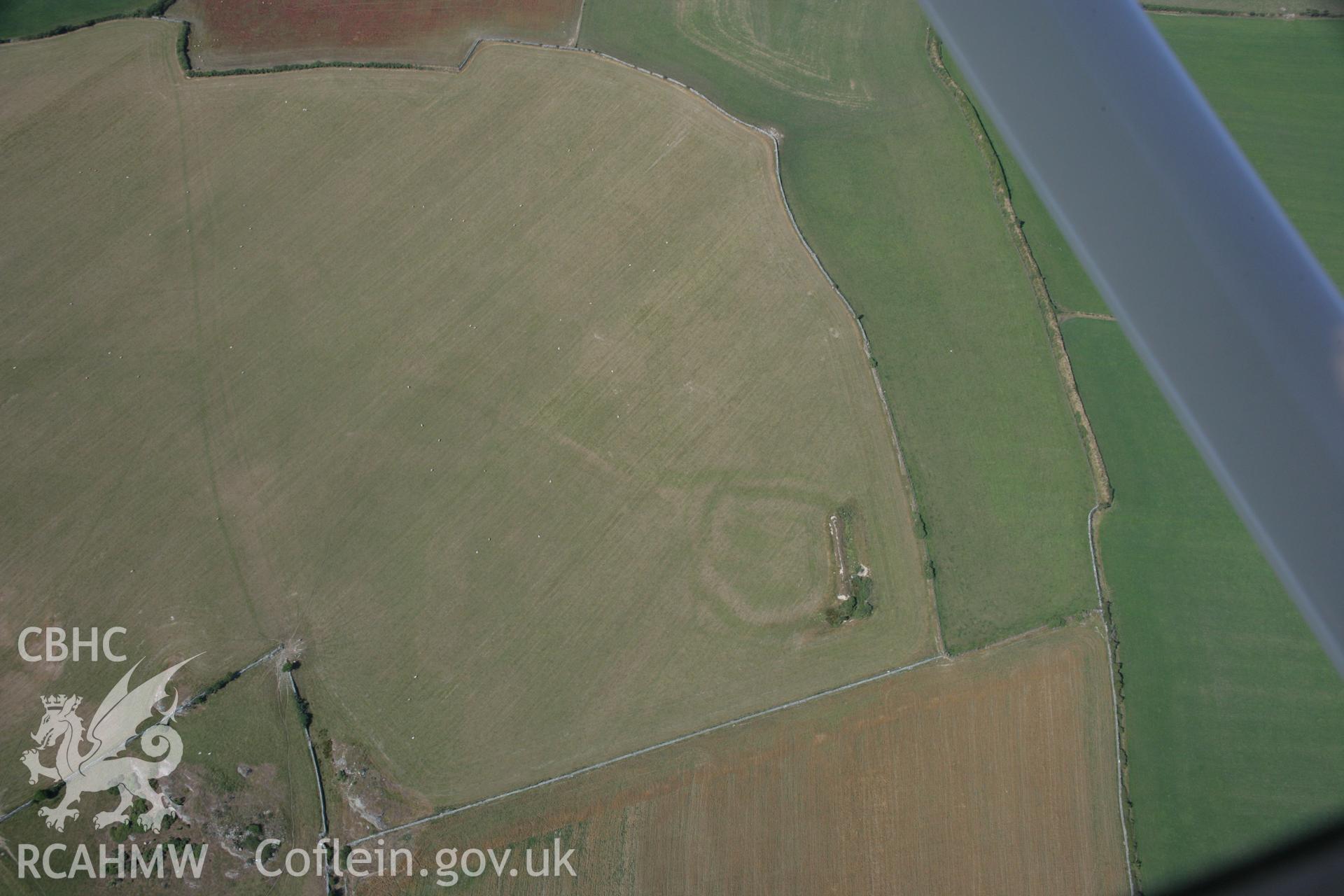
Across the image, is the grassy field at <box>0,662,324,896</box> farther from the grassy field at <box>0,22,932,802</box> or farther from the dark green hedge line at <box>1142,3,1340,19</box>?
the dark green hedge line at <box>1142,3,1340,19</box>

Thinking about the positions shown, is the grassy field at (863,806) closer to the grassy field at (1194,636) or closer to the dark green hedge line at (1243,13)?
the grassy field at (1194,636)

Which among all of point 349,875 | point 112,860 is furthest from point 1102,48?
point 112,860

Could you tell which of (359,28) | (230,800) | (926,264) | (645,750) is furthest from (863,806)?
(359,28)

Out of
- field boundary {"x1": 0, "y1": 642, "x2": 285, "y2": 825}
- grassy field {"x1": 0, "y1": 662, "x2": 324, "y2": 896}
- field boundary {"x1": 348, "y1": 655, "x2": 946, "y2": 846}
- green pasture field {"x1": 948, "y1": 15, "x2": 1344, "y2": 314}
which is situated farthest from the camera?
green pasture field {"x1": 948, "y1": 15, "x2": 1344, "y2": 314}

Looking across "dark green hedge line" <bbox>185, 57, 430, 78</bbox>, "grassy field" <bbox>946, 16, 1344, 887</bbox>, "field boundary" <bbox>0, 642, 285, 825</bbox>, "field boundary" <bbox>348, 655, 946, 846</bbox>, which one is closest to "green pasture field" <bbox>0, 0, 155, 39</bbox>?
"dark green hedge line" <bbox>185, 57, 430, 78</bbox>

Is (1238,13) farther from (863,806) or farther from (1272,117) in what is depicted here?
(863,806)

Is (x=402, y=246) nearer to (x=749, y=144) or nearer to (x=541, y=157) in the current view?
(x=541, y=157)
